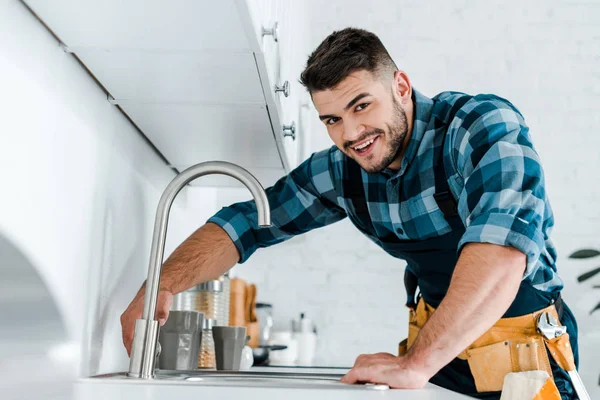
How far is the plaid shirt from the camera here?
3.66ft

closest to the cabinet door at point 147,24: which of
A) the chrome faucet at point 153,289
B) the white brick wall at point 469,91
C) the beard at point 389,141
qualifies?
the chrome faucet at point 153,289

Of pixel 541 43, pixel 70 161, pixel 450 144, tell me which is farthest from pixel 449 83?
pixel 70 161

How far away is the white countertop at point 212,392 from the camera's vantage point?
85 centimetres

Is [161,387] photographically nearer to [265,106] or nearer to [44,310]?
[44,310]

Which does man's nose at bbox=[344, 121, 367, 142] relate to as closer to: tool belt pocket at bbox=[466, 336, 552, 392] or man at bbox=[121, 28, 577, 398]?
man at bbox=[121, 28, 577, 398]

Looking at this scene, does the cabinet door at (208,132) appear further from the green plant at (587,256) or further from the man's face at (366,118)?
the green plant at (587,256)

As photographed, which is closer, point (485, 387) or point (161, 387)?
point (161, 387)

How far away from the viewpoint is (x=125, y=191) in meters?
Result: 1.40

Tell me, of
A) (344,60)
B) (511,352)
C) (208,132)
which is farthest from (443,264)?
(208,132)

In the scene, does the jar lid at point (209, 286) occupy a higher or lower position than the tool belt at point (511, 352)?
higher

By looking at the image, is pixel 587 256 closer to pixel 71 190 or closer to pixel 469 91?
pixel 469 91

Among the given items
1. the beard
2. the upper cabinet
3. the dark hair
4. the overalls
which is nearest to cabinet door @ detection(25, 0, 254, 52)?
the upper cabinet

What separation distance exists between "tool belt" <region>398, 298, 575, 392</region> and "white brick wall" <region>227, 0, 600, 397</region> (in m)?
1.44

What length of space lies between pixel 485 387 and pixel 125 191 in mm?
850
